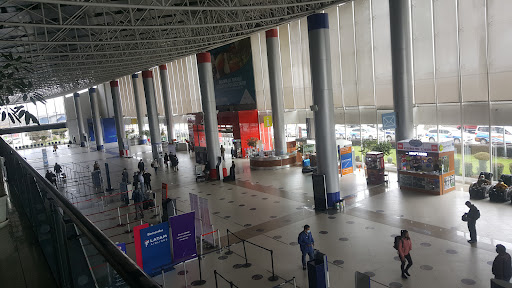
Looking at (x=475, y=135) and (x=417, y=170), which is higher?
(x=475, y=135)

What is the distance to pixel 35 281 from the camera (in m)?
2.64

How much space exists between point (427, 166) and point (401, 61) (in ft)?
15.2

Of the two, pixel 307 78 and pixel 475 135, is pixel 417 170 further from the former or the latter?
pixel 307 78

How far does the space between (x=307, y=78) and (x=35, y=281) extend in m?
24.9

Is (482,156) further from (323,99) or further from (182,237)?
(182,237)

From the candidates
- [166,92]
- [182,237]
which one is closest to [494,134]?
[182,237]

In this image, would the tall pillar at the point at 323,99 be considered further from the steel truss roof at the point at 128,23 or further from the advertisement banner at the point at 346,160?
the advertisement banner at the point at 346,160

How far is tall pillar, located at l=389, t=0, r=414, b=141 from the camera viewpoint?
17.0 m

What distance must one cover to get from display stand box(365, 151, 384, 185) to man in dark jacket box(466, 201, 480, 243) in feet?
25.4

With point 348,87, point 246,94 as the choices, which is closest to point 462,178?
point 348,87

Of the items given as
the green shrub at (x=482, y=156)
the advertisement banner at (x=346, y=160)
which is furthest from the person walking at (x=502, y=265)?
the advertisement banner at (x=346, y=160)

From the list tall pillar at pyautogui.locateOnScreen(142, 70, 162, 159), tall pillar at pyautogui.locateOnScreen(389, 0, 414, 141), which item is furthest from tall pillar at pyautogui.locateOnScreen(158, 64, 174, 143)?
tall pillar at pyautogui.locateOnScreen(389, 0, 414, 141)

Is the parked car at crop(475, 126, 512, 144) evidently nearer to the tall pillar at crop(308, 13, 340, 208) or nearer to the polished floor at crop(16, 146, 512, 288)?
the polished floor at crop(16, 146, 512, 288)

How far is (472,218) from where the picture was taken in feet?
34.3
